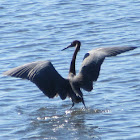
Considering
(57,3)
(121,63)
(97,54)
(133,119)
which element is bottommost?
(57,3)

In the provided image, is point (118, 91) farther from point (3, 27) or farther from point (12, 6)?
point (12, 6)

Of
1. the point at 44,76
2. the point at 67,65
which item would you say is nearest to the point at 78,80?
the point at 44,76

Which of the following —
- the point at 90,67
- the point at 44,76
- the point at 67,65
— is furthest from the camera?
the point at 67,65

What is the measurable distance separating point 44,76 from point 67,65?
8.95 ft

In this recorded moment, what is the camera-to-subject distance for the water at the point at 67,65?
27.3 feet

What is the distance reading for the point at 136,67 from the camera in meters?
11.1

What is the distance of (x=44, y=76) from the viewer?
870 cm

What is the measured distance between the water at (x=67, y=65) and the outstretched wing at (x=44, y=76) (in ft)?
1.26

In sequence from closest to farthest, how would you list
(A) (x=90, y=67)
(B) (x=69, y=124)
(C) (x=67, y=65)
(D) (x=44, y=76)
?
(B) (x=69, y=124) < (D) (x=44, y=76) < (A) (x=90, y=67) < (C) (x=67, y=65)

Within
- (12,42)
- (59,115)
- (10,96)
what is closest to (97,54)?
(59,115)

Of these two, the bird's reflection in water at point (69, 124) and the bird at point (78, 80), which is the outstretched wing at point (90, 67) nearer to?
the bird at point (78, 80)

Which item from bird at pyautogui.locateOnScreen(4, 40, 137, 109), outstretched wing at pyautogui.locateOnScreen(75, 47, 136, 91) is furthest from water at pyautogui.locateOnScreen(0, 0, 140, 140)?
outstretched wing at pyautogui.locateOnScreen(75, 47, 136, 91)

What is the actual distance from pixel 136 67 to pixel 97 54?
87.3 inches

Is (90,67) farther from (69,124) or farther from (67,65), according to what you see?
(67,65)
